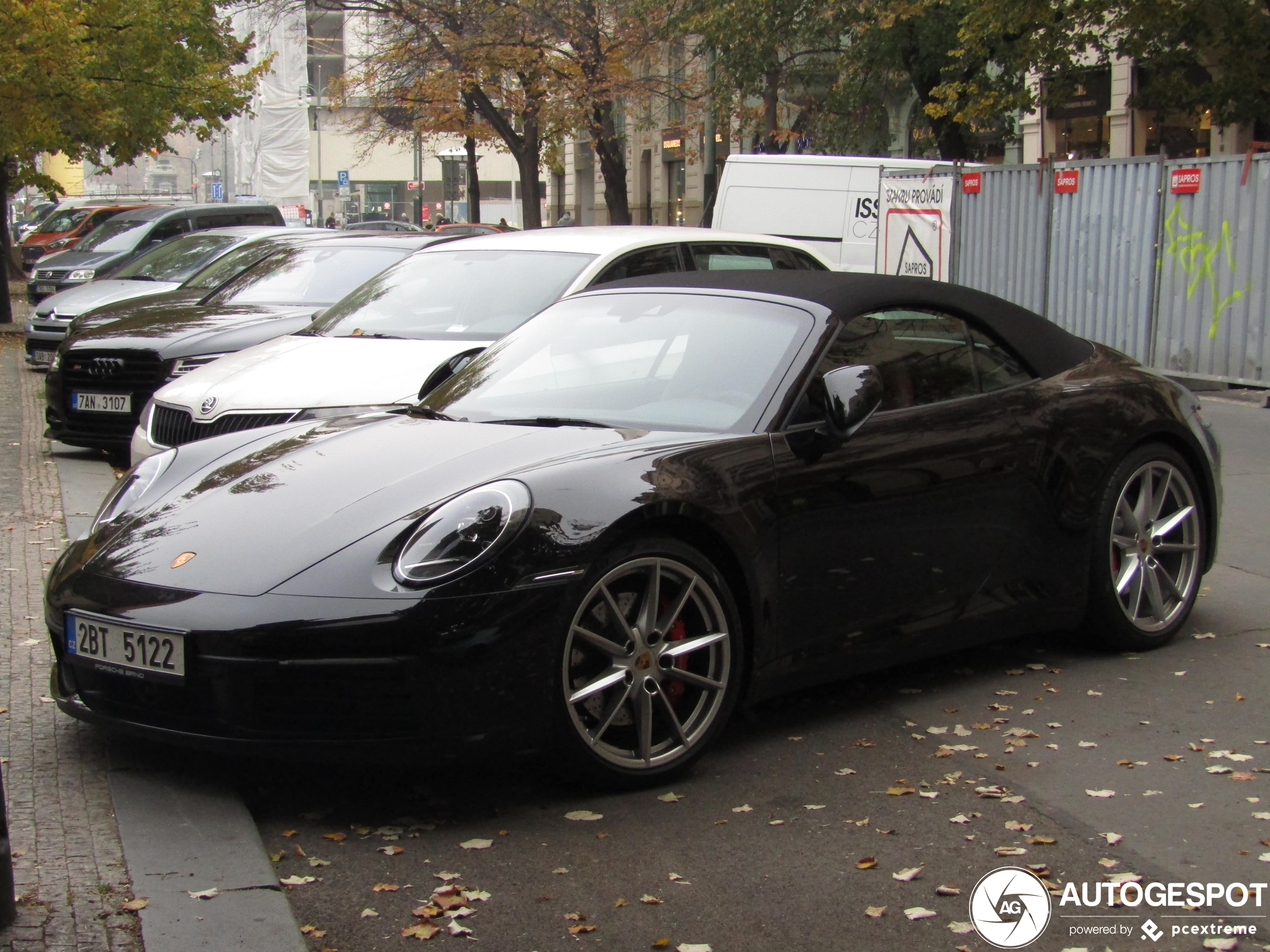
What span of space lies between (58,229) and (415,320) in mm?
33240

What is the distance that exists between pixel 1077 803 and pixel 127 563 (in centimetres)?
275

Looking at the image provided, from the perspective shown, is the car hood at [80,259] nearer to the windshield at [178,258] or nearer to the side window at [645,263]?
the windshield at [178,258]

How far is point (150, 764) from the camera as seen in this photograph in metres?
4.63

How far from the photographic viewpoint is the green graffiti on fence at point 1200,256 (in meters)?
14.5

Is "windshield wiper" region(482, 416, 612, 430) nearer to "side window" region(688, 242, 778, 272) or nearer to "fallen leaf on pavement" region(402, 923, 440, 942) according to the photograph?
"fallen leaf on pavement" region(402, 923, 440, 942)

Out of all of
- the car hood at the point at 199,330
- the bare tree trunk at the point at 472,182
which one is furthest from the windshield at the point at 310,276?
the bare tree trunk at the point at 472,182

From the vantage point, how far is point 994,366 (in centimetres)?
571

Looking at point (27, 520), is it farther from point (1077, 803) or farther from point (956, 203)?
point (956, 203)

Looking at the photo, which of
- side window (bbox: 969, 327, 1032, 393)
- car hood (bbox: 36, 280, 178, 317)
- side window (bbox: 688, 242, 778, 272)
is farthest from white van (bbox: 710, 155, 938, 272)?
side window (bbox: 969, 327, 1032, 393)

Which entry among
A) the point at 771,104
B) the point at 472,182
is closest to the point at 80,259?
the point at 771,104

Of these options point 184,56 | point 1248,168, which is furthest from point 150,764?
point 184,56

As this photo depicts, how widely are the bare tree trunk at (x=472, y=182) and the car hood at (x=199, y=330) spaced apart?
34.8 metres

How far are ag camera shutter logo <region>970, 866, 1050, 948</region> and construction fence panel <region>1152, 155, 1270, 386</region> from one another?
11.4 m

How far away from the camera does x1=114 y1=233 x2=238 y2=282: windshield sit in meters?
16.5
